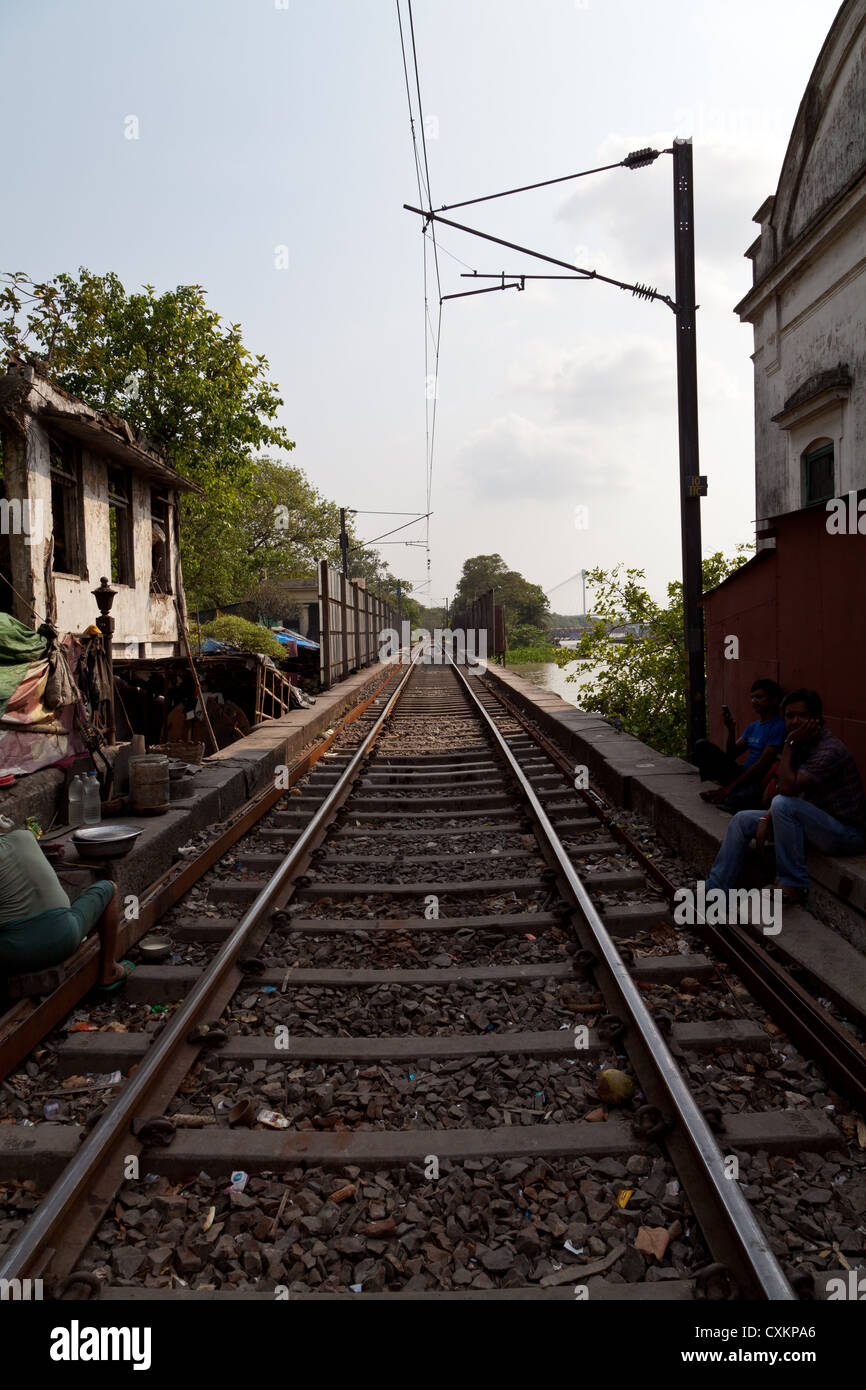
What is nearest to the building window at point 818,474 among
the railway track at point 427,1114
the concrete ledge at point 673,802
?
the concrete ledge at point 673,802

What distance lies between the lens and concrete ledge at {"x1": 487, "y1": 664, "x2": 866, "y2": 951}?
4297 millimetres

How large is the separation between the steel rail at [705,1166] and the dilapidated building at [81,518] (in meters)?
9.15

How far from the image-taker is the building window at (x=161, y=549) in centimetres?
1744

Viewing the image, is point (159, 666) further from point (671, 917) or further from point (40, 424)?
point (671, 917)

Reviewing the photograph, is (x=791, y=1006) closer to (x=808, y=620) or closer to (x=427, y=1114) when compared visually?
(x=427, y=1114)

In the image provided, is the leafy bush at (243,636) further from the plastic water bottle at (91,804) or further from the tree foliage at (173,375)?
the plastic water bottle at (91,804)

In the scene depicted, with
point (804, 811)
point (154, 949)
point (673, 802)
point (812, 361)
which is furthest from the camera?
point (812, 361)

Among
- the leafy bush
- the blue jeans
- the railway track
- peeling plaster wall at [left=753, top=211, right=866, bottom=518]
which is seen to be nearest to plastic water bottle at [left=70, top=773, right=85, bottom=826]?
the railway track

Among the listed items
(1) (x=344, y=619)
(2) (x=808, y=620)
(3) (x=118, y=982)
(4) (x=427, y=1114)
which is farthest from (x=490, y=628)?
(4) (x=427, y=1114)

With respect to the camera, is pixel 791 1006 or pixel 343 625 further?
pixel 343 625

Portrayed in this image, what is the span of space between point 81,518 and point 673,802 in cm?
1086

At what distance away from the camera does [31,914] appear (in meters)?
3.73

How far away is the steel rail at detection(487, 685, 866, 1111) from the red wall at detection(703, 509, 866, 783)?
4.83ft
